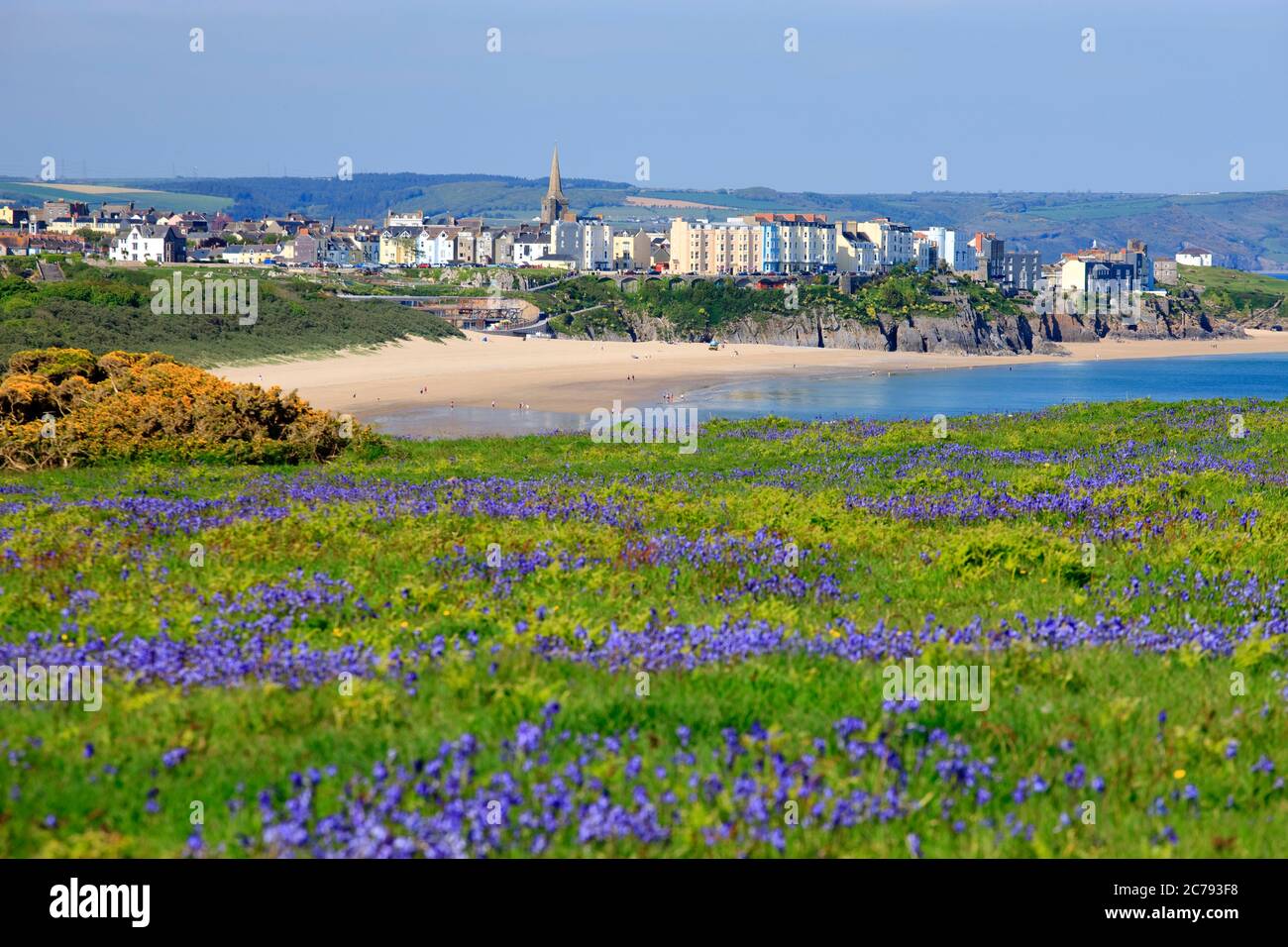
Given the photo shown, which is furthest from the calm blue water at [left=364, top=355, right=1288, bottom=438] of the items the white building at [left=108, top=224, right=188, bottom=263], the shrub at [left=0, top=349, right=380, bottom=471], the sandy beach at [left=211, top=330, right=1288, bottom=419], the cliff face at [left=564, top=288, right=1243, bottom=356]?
the white building at [left=108, top=224, right=188, bottom=263]

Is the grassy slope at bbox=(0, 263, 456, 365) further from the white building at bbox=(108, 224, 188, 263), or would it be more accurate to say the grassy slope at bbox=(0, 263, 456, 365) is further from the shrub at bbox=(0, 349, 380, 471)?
the white building at bbox=(108, 224, 188, 263)

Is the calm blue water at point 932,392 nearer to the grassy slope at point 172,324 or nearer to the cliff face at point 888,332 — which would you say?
the cliff face at point 888,332

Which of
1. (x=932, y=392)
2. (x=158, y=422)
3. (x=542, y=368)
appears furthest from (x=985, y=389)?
(x=158, y=422)

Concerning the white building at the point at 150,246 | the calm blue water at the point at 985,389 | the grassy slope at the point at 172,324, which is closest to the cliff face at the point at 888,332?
the calm blue water at the point at 985,389
